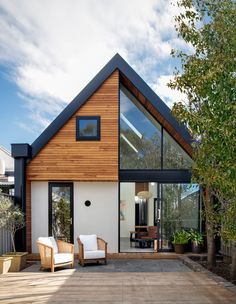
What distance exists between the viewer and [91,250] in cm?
926

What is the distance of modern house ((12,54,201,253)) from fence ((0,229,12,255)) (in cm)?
50

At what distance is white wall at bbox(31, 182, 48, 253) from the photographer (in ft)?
34.4

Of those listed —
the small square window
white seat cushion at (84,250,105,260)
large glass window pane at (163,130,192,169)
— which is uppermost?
the small square window

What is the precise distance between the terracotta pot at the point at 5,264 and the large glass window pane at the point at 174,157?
5131mm

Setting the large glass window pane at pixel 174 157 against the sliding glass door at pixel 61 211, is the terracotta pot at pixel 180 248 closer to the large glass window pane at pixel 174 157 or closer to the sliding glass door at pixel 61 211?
the large glass window pane at pixel 174 157

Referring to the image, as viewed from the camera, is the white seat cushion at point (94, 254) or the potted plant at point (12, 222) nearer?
the potted plant at point (12, 222)

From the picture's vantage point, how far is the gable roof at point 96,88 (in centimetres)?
1028

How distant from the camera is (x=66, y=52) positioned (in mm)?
13367

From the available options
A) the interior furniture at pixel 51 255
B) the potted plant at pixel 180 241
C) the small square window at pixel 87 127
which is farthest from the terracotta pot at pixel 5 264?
the potted plant at pixel 180 241

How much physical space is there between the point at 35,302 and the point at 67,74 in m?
Answer: 14.0

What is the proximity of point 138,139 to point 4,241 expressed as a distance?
485 cm

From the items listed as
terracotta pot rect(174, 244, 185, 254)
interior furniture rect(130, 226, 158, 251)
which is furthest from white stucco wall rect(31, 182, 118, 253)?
terracotta pot rect(174, 244, 185, 254)

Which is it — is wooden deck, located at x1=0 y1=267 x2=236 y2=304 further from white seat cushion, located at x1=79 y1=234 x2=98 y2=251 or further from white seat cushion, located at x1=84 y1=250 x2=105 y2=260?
white seat cushion, located at x1=79 y1=234 x2=98 y2=251

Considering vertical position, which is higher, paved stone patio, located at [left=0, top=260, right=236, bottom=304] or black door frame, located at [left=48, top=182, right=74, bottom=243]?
black door frame, located at [left=48, top=182, right=74, bottom=243]
